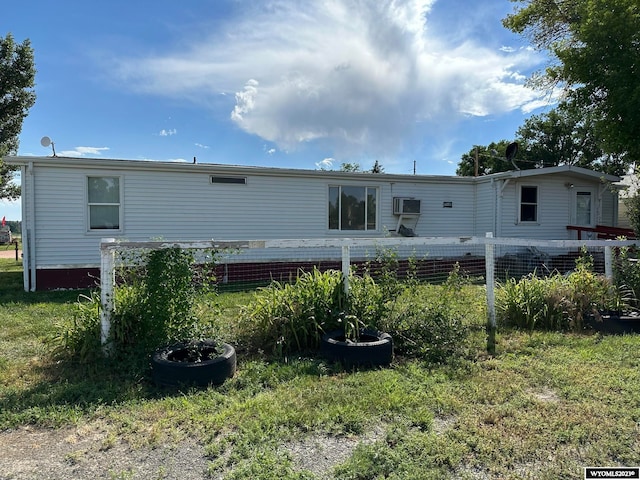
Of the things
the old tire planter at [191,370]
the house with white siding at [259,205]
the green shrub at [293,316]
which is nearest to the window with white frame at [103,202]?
the house with white siding at [259,205]

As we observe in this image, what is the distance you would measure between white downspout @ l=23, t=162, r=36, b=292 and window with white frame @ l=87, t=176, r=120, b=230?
984 millimetres

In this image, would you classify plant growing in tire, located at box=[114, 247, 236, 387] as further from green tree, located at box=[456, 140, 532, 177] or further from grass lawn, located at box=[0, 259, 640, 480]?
green tree, located at box=[456, 140, 532, 177]

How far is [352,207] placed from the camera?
11000 millimetres

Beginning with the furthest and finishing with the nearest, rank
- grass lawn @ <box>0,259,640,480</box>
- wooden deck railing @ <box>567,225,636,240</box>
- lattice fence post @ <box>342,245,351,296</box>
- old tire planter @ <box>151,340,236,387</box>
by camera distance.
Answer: wooden deck railing @ <box>567,225,636,240</box>, lattice fence post @ <box>342,245,351,296</box>, old tire planter @ <box>151,340,236,387</box>, grass lawn @ <box>0,259,640,480</box>

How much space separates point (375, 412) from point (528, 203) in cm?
1076

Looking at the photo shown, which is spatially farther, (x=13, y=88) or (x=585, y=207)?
(x=13, y=88)

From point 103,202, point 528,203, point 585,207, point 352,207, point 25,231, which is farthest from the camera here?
point 585,207

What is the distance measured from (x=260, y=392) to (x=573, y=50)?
9709mm

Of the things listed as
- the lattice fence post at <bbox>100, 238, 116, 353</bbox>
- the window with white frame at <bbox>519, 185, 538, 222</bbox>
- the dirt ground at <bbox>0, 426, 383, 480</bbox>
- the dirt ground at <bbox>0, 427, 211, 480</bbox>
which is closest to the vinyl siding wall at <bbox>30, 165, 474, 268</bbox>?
the window with white frame at <bbox>519, 185, 538, 222</bbox>

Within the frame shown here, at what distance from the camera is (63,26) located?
918 centimetres

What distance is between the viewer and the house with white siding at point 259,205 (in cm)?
879

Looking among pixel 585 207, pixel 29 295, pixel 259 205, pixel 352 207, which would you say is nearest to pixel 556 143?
pixel 585 207

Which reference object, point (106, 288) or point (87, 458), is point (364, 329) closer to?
point (106, 288)

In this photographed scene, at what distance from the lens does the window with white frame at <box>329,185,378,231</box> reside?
10.8 metres
